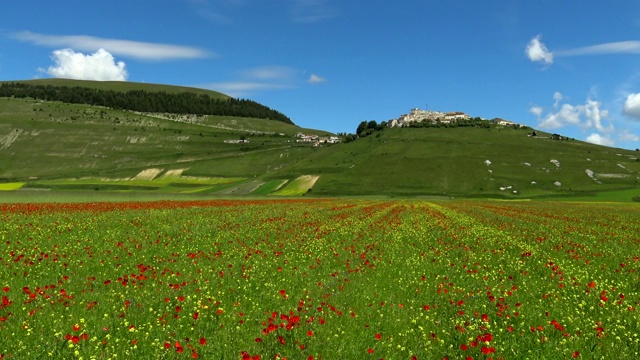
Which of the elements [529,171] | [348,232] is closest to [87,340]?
[348,232]

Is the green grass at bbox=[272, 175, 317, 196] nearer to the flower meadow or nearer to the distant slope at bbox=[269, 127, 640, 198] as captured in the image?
the distant slope at bbox=[269, 127, 640, 198]

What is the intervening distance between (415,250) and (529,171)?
546 feet

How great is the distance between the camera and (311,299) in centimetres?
1173

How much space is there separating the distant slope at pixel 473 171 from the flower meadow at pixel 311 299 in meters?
126

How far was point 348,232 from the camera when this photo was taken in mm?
27172

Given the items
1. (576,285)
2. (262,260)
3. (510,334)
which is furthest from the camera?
(262,260)

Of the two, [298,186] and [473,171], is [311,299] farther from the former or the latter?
[473,171]

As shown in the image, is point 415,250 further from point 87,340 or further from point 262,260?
point 87,340

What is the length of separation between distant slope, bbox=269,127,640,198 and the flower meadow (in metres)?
126

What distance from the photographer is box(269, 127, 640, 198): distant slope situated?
493 ft

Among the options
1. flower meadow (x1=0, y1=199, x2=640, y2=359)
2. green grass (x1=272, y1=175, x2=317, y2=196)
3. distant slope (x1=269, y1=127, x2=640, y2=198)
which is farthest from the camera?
distant slope (x1=269, y1=127, x2=640, y2=198)

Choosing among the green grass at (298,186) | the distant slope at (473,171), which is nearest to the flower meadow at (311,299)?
the green grass at (298,186)

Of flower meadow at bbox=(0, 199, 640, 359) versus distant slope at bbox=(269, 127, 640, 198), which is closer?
flower meadow at bbox=(0, 199, 640, 359)

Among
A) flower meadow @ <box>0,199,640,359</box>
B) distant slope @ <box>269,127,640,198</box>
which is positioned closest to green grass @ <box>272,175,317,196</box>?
distant slope @ <box>269,127,640,198</box>
